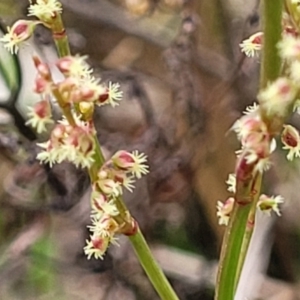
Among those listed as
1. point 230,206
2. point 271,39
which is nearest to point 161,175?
point 230,206

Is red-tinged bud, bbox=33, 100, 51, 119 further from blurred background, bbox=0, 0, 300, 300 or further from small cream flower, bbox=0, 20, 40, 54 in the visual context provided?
blurred background, bbox=0, 0, 300, 300

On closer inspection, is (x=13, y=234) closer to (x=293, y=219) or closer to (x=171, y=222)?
(x=171, y=222)

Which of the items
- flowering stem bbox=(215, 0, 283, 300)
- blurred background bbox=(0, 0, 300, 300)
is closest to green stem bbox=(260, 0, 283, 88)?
flowering stem bbox=(215, 0, 283, 300)

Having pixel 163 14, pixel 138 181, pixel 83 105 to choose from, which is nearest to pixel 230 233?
pixel 83 105

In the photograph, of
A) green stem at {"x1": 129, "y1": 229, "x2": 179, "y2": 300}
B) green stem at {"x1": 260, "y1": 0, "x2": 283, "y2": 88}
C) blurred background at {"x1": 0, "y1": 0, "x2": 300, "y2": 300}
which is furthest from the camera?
blurred background at {"x1": 0, "y1": 0, "x2": 300, "y2": 300}

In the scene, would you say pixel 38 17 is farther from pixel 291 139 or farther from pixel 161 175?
pixel 161 175

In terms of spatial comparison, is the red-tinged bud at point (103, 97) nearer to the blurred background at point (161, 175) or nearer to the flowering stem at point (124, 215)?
the flowering stem at point (124, 215)

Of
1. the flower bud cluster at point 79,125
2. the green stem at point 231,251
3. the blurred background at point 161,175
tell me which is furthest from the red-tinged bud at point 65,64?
the blurred background at point 161,175
